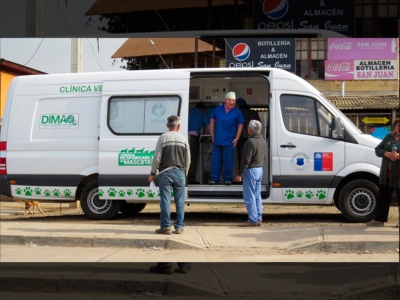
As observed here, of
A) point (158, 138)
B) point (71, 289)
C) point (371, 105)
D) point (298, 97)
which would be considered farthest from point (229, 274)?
point (298, 97)

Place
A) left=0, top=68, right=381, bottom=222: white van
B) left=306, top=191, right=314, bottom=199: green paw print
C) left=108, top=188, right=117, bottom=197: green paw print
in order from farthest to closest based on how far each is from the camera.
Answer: left=306, top=191, right=314, bottom=199: green paw print → left=108, top=188, right=117, bottom=197: green paw print → left=0, top=68, right=381, bottom=222: white van

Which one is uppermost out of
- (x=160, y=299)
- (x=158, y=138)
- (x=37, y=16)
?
(x=37, y=16)

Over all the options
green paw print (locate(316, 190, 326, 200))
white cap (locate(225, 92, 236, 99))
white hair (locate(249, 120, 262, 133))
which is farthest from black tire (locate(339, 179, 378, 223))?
white cap (locate(225, 92, 236, 99))

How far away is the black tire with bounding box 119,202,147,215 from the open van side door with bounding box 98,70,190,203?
39 mm

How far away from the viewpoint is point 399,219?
6.23ft

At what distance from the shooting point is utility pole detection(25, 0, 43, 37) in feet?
5.76

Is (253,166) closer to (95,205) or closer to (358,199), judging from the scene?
(358,199)

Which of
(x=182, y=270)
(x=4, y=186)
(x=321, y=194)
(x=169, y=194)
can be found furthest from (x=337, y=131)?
(x=182, y=270)

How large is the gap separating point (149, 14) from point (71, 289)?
82 centimetres

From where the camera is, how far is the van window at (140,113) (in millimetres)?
2791

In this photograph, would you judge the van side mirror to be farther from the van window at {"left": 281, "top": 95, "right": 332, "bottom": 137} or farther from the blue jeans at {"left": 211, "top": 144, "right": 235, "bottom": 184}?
the blue jeans at {"left": 211, "top": 144, "right": 235, "bottom": 184}

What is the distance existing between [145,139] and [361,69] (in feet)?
4.92

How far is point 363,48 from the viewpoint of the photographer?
1815 mm

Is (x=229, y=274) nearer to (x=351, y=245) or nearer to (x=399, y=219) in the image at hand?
(x=399, y=219)
